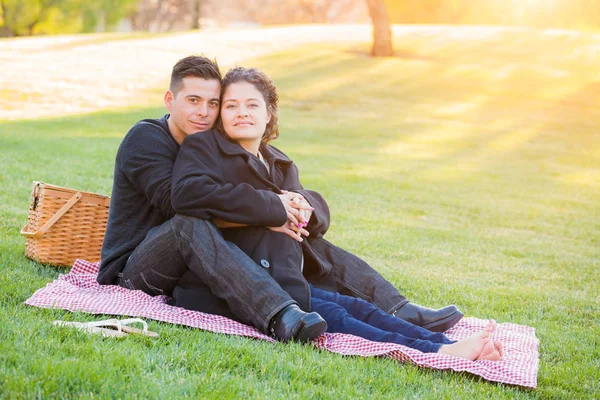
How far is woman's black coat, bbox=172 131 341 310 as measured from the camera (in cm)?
380

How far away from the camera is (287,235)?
4.01 m

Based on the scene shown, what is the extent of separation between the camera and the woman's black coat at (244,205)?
3801 millimetres

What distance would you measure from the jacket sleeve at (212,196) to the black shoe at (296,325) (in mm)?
527

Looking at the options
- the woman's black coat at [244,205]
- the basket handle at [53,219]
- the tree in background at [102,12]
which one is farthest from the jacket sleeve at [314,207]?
the tree in background at [102,12]

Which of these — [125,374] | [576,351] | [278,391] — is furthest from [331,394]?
[576,351]

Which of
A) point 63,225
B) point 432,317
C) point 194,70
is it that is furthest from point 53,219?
point 432,317

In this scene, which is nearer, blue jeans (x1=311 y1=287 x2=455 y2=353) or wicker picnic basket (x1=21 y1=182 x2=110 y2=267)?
blue jeans (x1=311 y1=287 x2=455 y2=353)

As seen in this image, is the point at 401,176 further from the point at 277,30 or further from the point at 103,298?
the point at 277,30

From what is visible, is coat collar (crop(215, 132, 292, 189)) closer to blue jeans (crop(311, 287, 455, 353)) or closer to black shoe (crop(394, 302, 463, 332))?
blue jeans (crop(311, 287, 455, 353))

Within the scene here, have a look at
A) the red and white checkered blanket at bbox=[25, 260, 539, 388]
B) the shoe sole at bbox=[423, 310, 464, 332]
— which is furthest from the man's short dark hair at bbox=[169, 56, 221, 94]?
the shoe sole at bbox=[423, 310, 464, 332]

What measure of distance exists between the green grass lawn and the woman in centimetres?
37

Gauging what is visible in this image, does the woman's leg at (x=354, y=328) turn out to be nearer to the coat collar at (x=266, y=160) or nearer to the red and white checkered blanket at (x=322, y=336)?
the red and white checkered blanket at (x=322, y=336)

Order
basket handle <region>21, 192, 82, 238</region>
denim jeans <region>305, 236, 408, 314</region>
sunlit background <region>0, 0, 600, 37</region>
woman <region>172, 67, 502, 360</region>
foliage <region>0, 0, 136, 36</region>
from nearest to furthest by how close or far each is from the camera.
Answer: woman <region>172, 67, 502, 360</region> → denim jeans <region>305, 236, 408, 314</region> → basket handle <region>21, 192, 82, 238</region> → foliage <region>0, 0, 136, 36</region> → sunlit background <region>0, 0, 600, 37</region>

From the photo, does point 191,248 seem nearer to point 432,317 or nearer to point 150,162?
point 150,162
